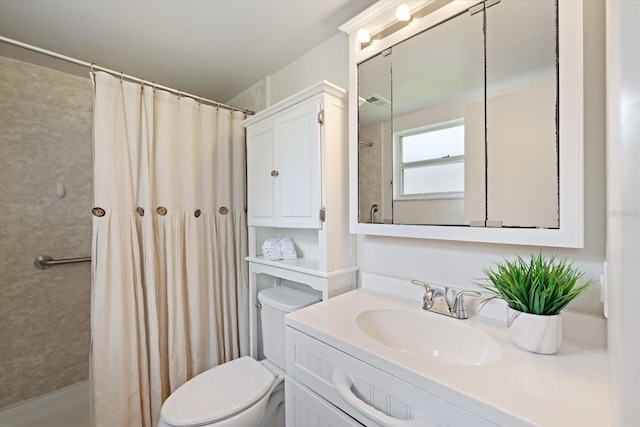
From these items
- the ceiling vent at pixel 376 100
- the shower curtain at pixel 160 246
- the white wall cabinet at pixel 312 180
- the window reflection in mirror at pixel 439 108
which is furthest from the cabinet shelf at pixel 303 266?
the ceiling vent at pixel 376 100

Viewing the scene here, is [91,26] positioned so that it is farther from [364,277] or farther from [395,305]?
[395,305]

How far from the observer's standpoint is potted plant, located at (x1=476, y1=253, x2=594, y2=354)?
693mm

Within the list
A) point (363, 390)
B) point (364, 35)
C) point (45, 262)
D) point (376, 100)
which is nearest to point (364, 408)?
point (363, 390)

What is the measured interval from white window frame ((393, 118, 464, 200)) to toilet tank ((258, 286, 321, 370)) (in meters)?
0.74

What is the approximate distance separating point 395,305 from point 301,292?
2.16 feet

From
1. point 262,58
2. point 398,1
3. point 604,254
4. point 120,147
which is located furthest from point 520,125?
point 120,147

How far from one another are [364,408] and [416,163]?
2.96 feet

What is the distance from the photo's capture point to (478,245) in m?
0.97

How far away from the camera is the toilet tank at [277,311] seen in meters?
1.41

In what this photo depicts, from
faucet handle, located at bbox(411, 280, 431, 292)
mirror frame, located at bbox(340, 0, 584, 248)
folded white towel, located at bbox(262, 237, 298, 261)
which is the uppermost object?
mirror frame, located at bbox(340, 0, 584, 248)

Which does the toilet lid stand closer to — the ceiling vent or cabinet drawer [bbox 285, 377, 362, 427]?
cabinet drawer [bbox 285, 377, 362, 427]

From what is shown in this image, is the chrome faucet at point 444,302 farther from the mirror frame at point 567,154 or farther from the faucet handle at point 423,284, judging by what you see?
the mirror frame at point 567,154

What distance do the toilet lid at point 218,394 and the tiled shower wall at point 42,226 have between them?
4.16 feet

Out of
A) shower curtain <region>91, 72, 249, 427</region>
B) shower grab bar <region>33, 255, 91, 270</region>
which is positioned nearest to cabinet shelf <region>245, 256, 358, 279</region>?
shower curtain <region>91, 72, 249, 427</region>
